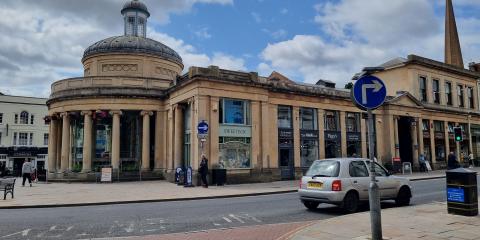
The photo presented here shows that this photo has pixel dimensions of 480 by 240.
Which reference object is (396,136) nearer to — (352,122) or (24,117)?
(352,122)

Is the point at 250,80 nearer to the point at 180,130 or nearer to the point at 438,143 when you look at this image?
the point at 180,130

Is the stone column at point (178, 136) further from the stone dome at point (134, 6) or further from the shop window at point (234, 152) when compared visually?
the stone dome at point (134, 6)

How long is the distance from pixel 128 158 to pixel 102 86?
19.7 feet

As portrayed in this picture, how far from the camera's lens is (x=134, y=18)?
37875mm

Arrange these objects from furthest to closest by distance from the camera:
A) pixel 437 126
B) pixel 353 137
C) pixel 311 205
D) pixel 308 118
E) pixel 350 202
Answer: pixel 437 126
pixel 353 137
pixel 308 118
pixel 311 205
pixel 350 202

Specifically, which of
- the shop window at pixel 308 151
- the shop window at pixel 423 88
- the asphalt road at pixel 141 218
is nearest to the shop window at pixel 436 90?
the shop window at pixel 423 88

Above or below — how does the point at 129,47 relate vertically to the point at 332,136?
above

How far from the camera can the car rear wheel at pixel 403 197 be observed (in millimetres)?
12352

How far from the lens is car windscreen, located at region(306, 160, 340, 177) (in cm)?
1128

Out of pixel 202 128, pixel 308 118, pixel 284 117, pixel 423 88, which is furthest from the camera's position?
pixel 423 88

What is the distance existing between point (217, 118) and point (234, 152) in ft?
7.88

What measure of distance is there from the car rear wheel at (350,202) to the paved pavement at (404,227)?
0.98 metres

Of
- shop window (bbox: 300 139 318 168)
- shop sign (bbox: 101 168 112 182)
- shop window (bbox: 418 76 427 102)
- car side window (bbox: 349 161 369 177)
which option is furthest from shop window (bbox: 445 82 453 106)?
shop sign (bbox: 101 168 112 182)

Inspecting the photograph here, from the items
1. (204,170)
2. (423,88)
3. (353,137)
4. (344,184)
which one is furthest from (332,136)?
(344,184)
